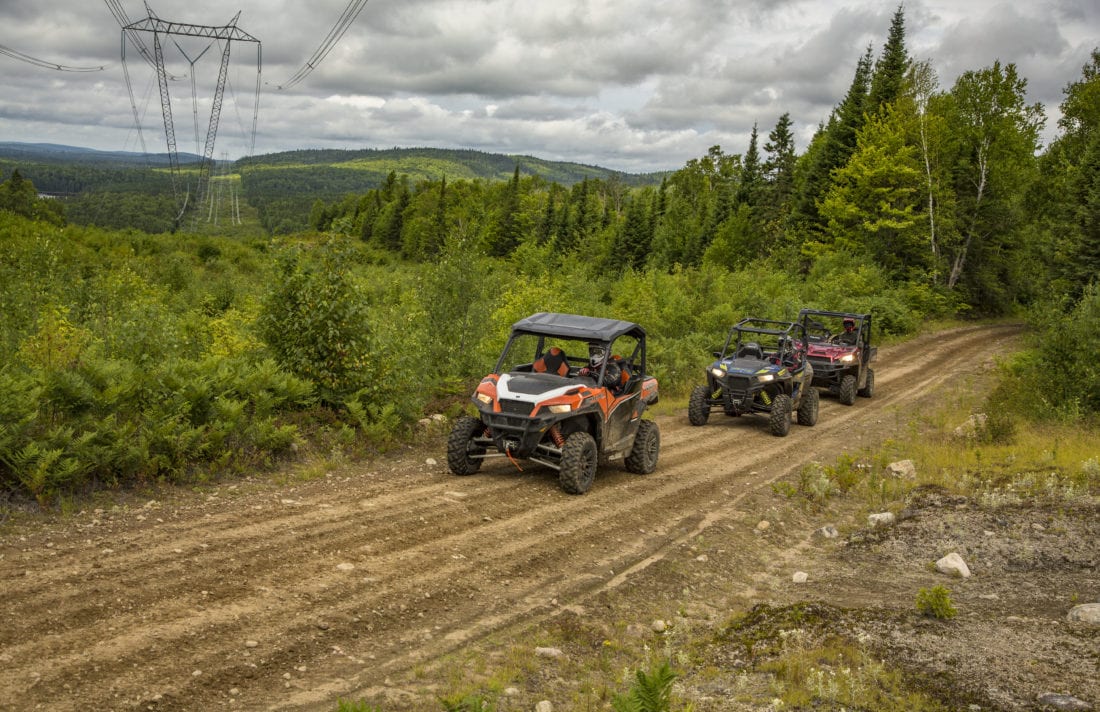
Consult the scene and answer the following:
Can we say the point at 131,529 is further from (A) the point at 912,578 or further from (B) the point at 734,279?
(B) the point at 734,279

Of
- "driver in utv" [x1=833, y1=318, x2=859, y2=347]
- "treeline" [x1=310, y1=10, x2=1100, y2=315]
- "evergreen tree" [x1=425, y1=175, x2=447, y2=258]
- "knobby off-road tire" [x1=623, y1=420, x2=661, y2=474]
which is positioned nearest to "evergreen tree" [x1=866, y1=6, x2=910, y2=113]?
"treeline" [x1=310, y1=10, x2=1100, y2=315]

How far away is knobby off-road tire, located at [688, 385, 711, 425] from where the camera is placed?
622 inches

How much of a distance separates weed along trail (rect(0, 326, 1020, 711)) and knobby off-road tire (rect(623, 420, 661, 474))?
0.66 feet

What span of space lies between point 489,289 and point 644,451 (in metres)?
4.72

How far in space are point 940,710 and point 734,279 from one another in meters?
30.9

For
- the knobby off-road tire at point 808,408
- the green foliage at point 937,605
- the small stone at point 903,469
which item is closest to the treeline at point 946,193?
the knobby off-road tire at point 808,408

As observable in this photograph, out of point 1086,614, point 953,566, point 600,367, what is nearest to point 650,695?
point 1086,614

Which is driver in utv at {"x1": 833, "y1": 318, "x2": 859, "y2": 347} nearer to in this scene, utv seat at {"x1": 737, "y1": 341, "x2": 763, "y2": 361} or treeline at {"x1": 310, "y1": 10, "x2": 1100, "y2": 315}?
utv seat at {"x1": 737, "y1": 341, "x2": 763, "y2": 361}

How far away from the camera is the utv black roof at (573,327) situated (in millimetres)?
10656

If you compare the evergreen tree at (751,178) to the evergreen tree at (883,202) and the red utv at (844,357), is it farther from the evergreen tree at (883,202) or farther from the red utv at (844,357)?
the red utv at (844,357)

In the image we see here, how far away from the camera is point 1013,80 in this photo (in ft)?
128

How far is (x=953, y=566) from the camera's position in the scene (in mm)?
8148

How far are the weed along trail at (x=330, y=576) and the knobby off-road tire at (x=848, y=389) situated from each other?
28.7ft

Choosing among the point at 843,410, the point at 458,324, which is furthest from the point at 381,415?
the point at 843,410
